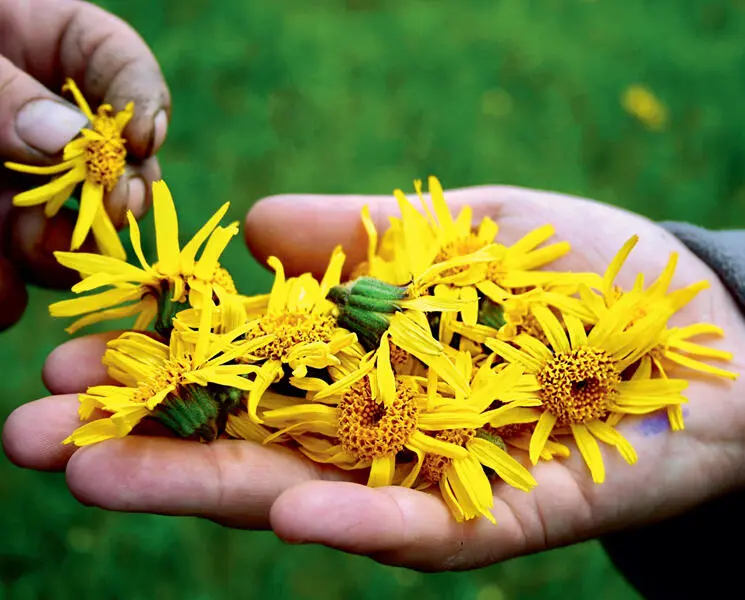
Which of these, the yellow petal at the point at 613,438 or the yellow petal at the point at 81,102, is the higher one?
the yellow petal at the point at 81,102

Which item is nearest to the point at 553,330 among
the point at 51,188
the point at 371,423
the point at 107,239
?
the point at 371,423

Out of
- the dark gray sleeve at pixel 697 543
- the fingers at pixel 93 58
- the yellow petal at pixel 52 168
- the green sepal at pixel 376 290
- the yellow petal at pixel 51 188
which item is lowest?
the dark gray sleeve at pixel 697 543

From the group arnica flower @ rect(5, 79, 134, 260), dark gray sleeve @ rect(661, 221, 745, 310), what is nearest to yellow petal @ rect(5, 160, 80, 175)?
arnica flower @ rect(5, 79, 134, 260)

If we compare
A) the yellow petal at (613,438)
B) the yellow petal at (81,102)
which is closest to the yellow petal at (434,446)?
the yellow petal at (613,438)

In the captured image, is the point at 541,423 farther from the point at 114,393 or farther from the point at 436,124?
the point at 436,124

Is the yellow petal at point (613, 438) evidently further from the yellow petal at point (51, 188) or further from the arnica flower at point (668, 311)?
the yellow petal at point (51, 188)
